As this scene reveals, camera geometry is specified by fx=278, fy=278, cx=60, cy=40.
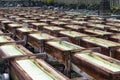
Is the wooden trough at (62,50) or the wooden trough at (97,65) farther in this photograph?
the wooden trough at (62,50)

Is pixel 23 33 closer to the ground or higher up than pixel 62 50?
closer to the ground

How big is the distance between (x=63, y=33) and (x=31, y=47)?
1.29 m

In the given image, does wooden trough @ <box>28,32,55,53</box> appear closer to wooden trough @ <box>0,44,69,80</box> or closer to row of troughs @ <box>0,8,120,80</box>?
row of troughs @ <box>0,8,120,80</box>

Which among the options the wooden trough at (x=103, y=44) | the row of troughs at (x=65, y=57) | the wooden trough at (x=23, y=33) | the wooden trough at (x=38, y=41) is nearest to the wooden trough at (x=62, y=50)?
the row of troughs at (x=65, y=57)

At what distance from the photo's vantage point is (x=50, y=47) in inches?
286

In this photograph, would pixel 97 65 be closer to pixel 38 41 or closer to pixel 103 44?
pixel 103 44

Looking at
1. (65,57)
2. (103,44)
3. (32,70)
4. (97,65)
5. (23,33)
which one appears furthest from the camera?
(23,33)

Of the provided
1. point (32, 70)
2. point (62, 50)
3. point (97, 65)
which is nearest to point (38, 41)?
point (62, 50)

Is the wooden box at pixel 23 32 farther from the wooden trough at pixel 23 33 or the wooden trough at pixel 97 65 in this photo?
the wooden trough at pixel 97 65

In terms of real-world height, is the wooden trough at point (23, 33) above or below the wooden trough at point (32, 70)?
below

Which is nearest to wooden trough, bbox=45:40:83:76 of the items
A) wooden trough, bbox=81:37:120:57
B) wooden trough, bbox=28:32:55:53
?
wooden trough, bbox=28:32:55:53

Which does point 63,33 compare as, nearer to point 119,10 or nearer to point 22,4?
point 119,10

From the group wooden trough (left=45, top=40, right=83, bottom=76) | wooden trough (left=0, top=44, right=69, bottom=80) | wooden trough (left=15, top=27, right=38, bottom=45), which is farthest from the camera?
wooden trough (left=15, top=27, right=38, bottom=45)

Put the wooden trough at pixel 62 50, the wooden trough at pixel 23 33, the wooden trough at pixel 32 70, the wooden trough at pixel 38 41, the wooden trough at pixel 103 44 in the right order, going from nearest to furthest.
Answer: the wooden trough at pixel 32 70 < the wooden trough at pixel 62 50 < the wooden trough at pixel 103 44 < the wooden trough at pixel 38 41 < the wooden trough at pixel 23 33
